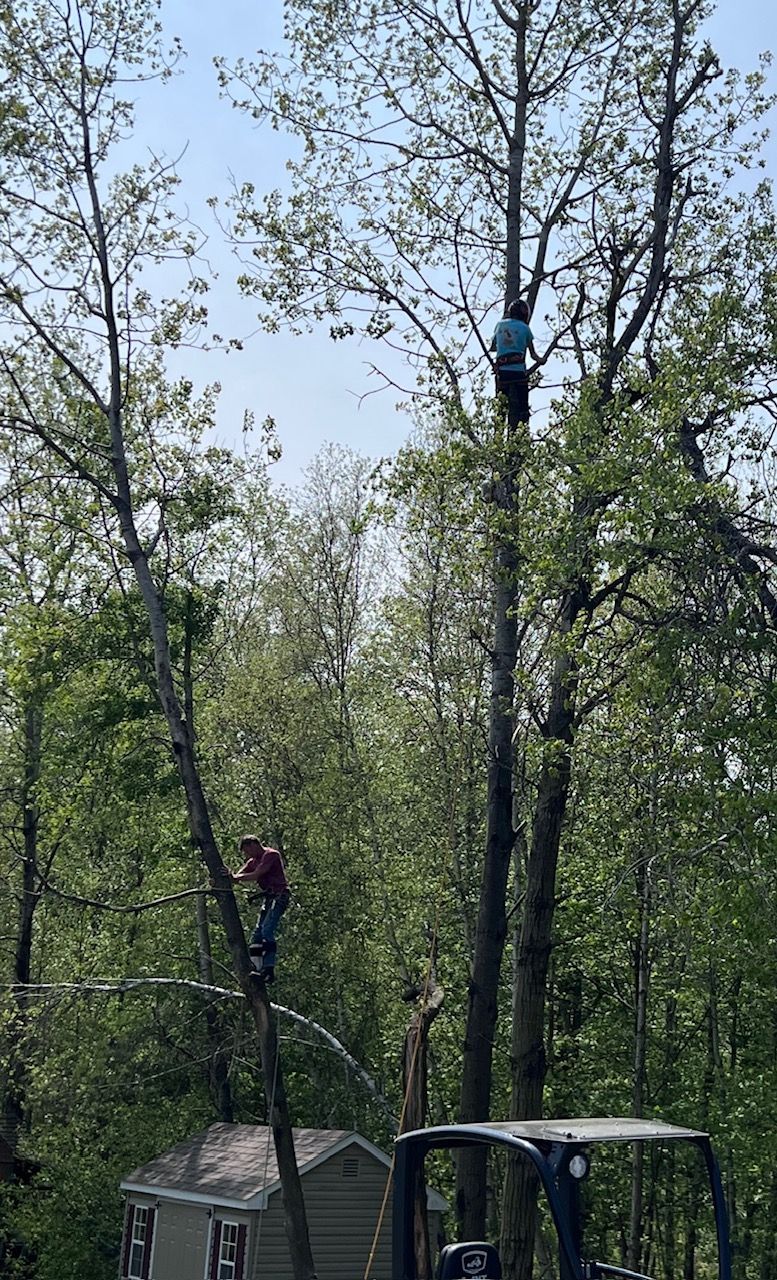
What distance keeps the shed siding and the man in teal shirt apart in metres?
12.2

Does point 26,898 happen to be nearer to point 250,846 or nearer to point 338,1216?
point 338,1216

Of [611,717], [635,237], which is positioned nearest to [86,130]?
[635,237]

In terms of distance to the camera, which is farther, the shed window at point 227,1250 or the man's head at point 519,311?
the shed window at point 227,1250

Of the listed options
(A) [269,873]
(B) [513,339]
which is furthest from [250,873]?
(B) [513,339]

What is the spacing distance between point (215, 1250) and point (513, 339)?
1414 centimetres

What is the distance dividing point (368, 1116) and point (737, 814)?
63.3 feet

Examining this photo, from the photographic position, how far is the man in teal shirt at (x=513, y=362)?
14.2 meters

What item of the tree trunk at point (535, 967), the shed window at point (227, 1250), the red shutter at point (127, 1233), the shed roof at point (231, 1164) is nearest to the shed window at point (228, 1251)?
the shed window at point (227, 1250)

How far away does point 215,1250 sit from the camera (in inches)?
828

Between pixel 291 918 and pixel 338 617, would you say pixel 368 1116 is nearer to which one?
pixel 291 918

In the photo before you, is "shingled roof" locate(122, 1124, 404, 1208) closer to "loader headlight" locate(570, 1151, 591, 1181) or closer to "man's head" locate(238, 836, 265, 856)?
"man's head" locate(238, 836, 265, 856)

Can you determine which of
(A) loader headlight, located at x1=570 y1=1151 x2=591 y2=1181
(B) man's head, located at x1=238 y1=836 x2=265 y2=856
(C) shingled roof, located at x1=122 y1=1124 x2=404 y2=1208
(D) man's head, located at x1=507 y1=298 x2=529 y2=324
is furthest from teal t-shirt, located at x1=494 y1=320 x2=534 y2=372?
(C) shingled roof, located at x1=122 y1=1124 x2=404 y2=1208

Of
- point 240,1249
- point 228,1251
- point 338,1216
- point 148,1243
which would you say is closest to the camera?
point 240,1249

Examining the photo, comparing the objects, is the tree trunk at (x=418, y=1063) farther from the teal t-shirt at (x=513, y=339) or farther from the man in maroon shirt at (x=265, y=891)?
the teal t-shirt at (x=513, y=339)
